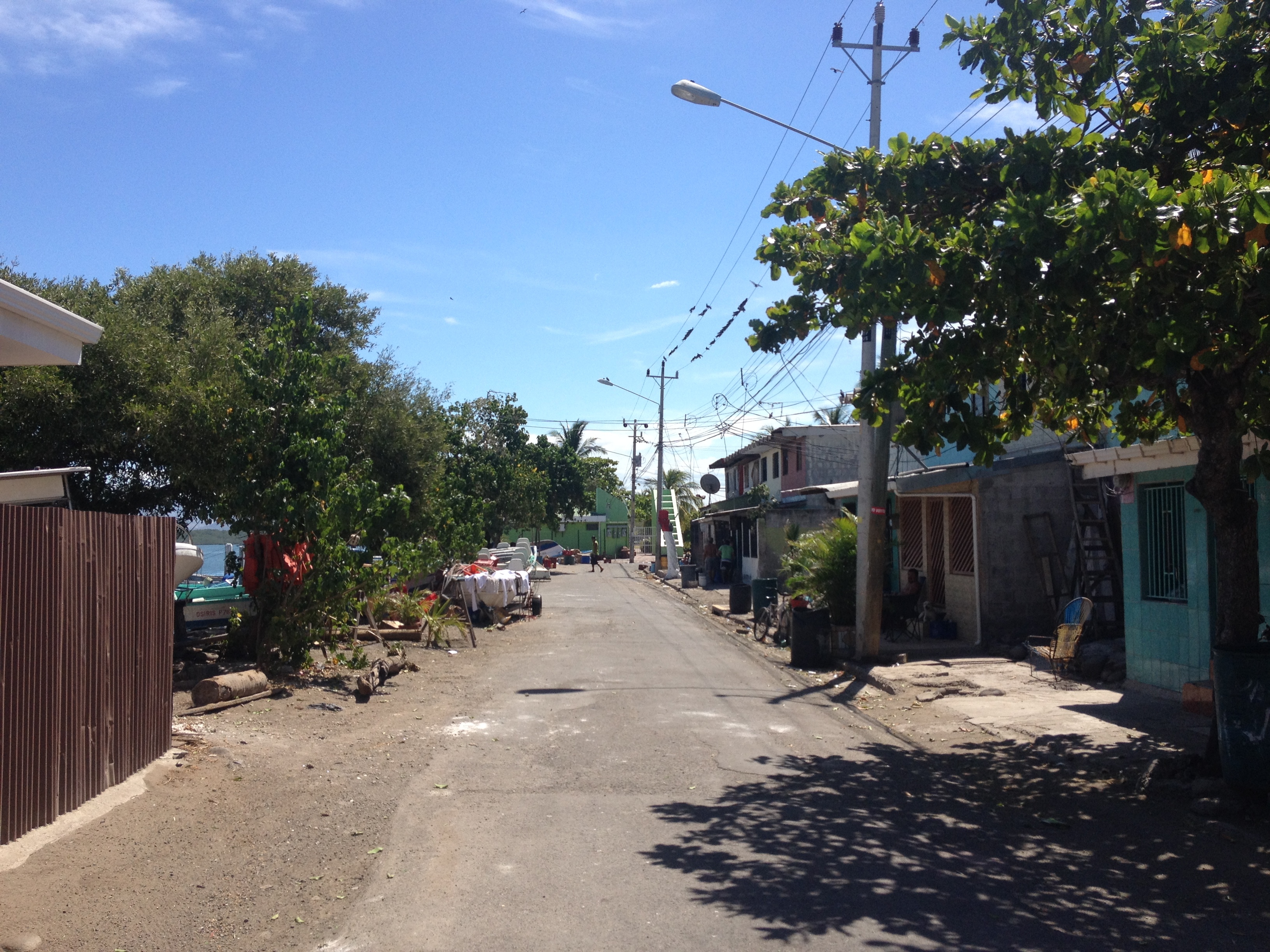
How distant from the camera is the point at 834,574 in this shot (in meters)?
17.5

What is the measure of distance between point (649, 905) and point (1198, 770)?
16.1ft

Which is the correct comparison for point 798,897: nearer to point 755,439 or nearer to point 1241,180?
point 1241,180

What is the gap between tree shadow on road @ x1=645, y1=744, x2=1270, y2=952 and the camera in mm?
4988

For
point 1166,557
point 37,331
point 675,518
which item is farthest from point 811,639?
point 675,518

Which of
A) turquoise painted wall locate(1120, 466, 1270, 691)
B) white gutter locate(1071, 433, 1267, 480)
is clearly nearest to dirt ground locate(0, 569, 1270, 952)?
turquoise painted wall locate(1120, 466, 1270, 691)

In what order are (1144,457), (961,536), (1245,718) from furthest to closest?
1. (961,536)
2. (1144,457)
3. (1245,718)

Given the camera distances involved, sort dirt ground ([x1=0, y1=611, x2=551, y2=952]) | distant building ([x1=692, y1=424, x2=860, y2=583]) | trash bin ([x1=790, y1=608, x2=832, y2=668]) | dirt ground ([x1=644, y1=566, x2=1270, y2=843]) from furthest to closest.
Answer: distant building ([x1=692, y1=424, x2=860, y2=583])
trash bin ([x1=790, y1=608, x2=832, y2=668])
dirt ground ([x1=644, y1=566, x2=1270, y2=843])
dirt ground ([x1=0, y1=611, x2=551, y2=952])

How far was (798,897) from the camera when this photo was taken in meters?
5.39

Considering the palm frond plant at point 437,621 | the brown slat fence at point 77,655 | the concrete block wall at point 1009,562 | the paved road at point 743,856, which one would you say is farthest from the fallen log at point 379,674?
the concrete block wall at point 1009,562

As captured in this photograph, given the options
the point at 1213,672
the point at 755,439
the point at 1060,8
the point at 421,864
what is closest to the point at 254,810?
the point at 421,864

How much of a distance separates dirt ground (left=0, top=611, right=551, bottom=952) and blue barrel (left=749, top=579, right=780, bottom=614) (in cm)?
1218

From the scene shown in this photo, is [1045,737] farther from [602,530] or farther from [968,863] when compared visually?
[602,530]

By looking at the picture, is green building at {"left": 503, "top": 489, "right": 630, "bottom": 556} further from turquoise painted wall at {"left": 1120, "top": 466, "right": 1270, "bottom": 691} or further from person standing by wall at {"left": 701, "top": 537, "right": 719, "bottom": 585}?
turquoise painted wall at {"left": 1120, "top": 466, "right": 1270, "bottom": 691}

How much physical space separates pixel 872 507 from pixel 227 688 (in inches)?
368
